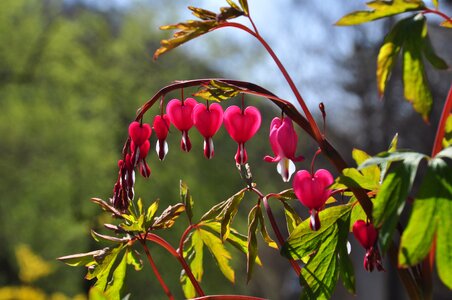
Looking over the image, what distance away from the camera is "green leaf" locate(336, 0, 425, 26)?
1.81ft

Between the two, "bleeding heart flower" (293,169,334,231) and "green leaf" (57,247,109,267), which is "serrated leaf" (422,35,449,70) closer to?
"bleeding heart flower" (293,169,334,231)

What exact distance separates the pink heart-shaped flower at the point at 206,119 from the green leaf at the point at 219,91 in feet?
0.17

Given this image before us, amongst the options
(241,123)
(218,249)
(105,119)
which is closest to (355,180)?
(241,123)

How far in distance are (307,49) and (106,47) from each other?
3411 millimetres

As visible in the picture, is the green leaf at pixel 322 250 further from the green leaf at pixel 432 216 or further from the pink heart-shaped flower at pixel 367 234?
the green leaf at pixel 432 216

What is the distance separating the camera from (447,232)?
0.53m

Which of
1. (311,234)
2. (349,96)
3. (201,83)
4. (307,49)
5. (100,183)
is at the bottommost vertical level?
(100,183)

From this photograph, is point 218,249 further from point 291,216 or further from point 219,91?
point 219,91

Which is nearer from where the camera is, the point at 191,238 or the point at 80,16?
the point at 191,238

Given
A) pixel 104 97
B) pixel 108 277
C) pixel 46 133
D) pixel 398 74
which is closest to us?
pixel 108 277

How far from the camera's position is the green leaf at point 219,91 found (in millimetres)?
614

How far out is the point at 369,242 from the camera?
628 millimetres

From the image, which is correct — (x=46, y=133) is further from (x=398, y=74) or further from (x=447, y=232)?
(x=447, y=232)

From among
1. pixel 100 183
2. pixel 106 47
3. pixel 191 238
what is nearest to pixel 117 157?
pixel 100 183
